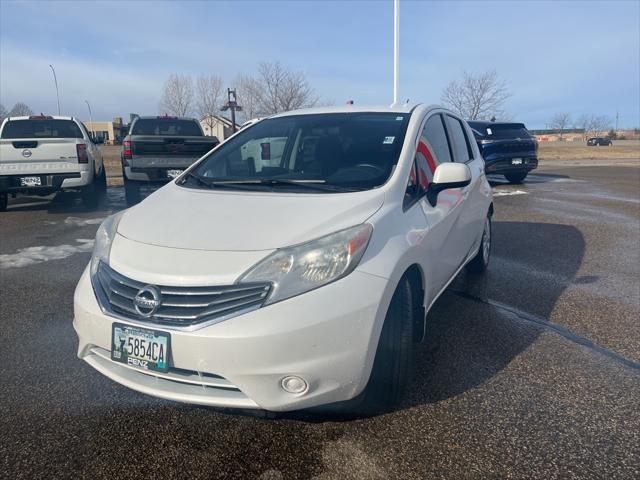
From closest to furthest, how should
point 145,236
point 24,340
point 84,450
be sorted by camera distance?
1. point 84,450
2. point 145,236
3. point 24,340

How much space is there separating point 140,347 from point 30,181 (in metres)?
7.95

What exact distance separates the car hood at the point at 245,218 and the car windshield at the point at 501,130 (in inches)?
464

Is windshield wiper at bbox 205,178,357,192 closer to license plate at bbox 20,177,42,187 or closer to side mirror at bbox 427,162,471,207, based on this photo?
side mirror at bbox 427,162,471,207

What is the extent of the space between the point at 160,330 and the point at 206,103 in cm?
4085

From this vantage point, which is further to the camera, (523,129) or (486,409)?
(523,129)

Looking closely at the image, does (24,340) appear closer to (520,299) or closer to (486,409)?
(486,409)

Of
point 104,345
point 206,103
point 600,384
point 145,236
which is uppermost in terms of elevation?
point 206,103

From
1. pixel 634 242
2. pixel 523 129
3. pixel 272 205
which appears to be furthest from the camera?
pixel 523 129

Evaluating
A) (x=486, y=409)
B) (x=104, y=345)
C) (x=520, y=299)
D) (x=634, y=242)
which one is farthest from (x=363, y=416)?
(x=634, y=242)

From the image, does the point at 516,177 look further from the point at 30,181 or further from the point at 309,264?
the point at 309,264

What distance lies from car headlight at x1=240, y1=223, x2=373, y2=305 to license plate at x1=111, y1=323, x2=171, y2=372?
1.49 feet

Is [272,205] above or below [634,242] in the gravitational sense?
above

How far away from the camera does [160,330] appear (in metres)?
2.27

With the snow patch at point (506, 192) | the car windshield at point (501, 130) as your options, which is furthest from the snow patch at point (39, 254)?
the car windshield at point (501, 130)
